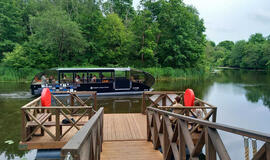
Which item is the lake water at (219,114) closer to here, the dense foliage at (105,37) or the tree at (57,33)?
the tree at (57,33)

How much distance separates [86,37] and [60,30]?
6.34m

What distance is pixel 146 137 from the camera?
19.6 feet

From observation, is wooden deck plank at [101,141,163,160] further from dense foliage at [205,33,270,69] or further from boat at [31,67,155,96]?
dense foliage at [205,33,270,69]

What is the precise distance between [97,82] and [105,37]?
20.1m

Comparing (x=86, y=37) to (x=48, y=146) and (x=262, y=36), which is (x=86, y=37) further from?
(x=262, y=36)

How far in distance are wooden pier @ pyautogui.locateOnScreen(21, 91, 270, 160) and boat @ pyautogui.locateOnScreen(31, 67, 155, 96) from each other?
27.1 feet

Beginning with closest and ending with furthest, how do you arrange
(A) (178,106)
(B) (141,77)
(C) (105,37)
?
(A) (178,106), (B) (141,77), (C) (105,37)

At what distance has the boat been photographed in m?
15.9

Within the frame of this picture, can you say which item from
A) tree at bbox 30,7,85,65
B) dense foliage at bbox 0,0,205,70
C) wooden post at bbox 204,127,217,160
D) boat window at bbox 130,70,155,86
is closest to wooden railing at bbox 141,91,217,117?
wooden post at bbox 204,127,217,160

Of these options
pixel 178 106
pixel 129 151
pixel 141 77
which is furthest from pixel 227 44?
pixel 129 151

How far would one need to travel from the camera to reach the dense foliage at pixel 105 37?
31.9m

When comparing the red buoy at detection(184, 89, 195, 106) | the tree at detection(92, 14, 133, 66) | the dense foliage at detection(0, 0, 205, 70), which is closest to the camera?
the red buoy at detection(184, 89, 195, 106)

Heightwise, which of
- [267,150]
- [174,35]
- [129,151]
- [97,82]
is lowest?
[129,151]

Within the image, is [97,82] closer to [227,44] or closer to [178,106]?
[178,106]
